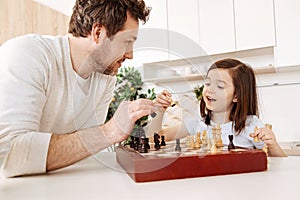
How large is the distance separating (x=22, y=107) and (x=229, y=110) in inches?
28.9

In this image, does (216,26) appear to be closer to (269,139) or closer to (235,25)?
(235,25)

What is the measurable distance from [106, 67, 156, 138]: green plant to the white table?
17cm

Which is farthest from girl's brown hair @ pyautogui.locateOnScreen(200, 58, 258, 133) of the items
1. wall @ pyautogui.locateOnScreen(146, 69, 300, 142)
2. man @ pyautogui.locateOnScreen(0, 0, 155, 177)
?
wall @ pyautogui.locateOnScreen(146, 69, 300, 142)

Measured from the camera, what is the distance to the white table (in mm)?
551

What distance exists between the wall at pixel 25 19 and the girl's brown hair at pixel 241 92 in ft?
5.64

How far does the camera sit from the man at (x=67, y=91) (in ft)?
2.78

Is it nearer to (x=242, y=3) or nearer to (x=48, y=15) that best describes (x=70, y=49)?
(x=48, y=15)

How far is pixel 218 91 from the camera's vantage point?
104 centimetres

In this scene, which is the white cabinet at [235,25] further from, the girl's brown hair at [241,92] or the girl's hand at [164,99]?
the girl's hand at [164,99]

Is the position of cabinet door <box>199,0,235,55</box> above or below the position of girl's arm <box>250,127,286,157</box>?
above

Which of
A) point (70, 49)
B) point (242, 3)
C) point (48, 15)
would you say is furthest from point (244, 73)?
point (48, 15)

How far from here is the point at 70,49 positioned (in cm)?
119

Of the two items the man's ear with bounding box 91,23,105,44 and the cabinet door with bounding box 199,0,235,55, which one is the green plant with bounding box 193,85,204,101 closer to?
the man's ear with bounding box 91,23,105,44

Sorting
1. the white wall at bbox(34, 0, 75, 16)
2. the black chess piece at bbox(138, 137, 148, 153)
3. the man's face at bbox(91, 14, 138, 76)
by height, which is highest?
the white wall at bbox(34, 0, 75, 16)
